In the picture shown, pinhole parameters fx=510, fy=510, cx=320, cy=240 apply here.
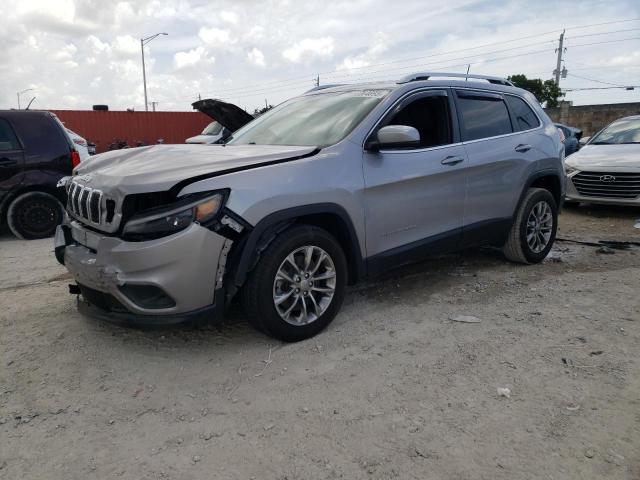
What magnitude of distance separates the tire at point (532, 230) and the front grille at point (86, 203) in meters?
3.72

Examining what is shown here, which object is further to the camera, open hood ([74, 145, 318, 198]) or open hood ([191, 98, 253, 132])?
open hood ([191, 98, 253, 132])

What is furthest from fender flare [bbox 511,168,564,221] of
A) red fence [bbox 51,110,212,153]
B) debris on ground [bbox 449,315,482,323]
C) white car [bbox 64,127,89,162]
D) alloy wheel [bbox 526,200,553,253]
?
red fence [bbox 51,110,212,153]

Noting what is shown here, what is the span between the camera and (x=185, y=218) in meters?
2.85

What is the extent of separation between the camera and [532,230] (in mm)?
5105

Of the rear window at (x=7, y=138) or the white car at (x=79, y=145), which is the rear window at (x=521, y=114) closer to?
the white car at (x=79, y=145)

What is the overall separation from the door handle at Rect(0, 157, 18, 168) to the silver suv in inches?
147

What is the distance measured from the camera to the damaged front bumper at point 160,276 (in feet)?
9.28

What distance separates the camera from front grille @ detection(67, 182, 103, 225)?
121 inches

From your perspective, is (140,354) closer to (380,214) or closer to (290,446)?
(290,446)

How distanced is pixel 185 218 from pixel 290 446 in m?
1.33

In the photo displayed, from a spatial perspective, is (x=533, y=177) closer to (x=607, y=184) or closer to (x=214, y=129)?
(x=607, y=184)

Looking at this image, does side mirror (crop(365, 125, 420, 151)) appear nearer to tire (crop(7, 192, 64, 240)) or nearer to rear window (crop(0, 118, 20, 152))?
tire (crop(7, 192, 64, 240))

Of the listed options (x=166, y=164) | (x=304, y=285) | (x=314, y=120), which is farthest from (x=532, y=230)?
(x=166, y=164)

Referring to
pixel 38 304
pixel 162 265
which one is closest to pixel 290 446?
pixel 162 265
